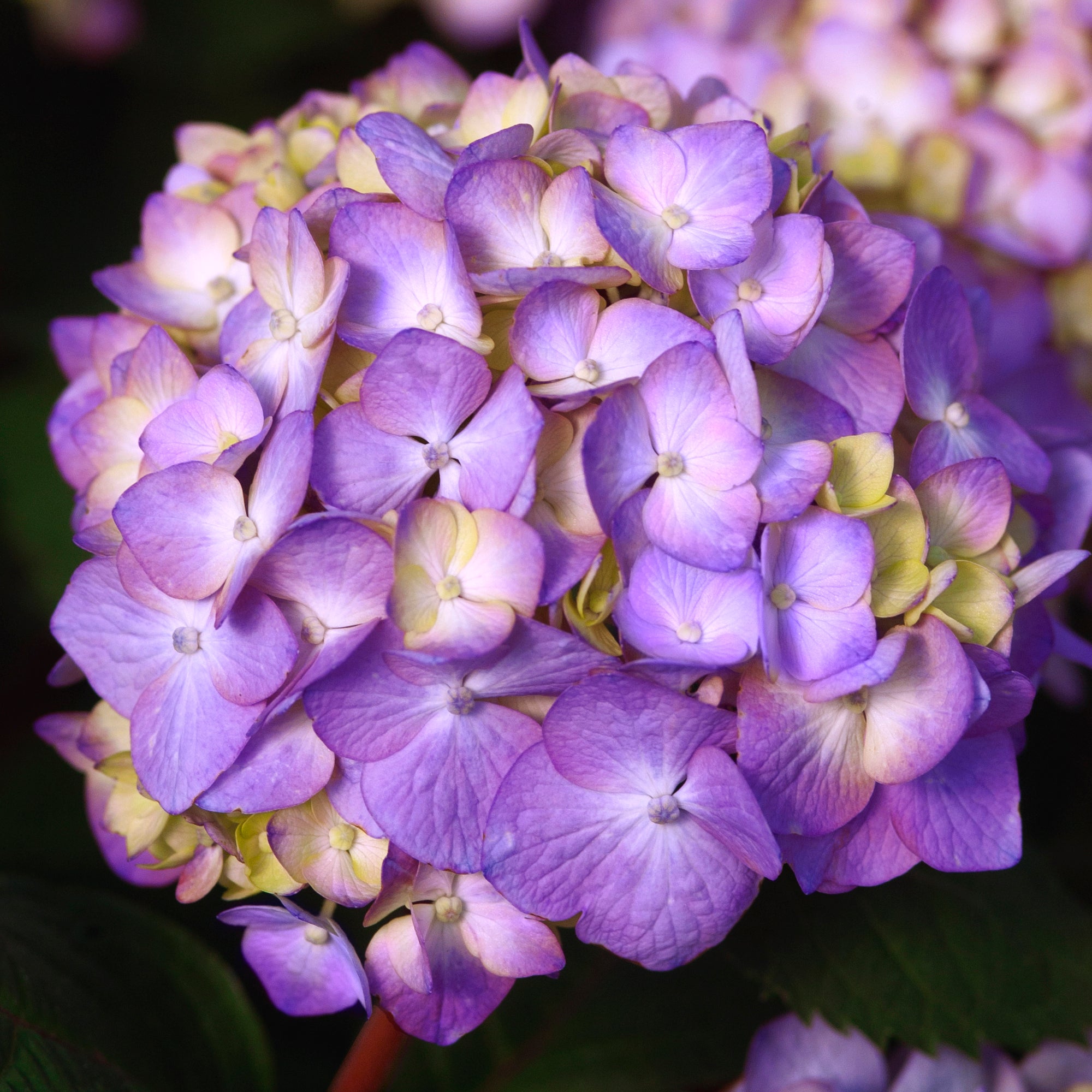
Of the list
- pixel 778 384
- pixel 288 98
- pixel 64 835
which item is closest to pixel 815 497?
pixel 778 384

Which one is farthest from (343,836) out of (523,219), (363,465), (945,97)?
(945,97)

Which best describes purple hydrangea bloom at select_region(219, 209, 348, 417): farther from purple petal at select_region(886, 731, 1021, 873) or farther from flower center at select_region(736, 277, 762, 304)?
purple petal at select_region(886, 731, 1021, 873)

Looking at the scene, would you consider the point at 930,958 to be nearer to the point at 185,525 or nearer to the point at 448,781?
the point at 448,781

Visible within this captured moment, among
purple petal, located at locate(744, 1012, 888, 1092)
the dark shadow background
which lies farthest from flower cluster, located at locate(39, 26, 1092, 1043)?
the dark shadow background

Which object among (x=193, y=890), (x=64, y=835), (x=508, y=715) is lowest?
(x=64, y=835)

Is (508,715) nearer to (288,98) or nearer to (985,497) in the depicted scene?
(985,497)

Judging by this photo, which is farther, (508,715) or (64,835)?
(64,835)
